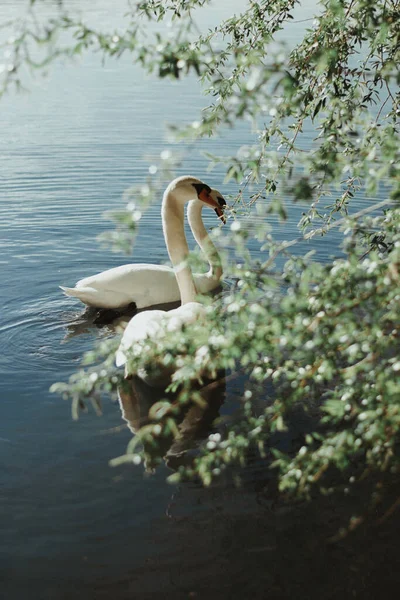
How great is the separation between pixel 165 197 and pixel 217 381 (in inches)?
100.0

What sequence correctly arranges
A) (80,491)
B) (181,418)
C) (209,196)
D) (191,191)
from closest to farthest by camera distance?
1. (80,491)
2. (181,418)
3. (191,191)
4. (209,196)

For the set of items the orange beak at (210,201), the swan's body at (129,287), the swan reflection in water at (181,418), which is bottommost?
the swan's body at (129,287)

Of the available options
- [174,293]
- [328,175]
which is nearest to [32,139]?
[174,293]

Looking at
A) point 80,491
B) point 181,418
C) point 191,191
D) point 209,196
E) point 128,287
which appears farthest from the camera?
point 209,196

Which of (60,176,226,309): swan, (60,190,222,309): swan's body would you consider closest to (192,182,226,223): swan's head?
(60,176,226,309): swan

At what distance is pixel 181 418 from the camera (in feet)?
22.8

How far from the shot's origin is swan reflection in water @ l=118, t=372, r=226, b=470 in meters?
6.33

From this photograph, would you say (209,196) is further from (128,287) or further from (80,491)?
(80,491)

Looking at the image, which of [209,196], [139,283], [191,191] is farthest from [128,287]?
[209,196]

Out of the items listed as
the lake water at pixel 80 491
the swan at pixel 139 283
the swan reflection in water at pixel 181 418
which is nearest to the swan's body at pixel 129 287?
the swan at pixel 139 283

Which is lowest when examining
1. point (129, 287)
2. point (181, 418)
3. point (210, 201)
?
point (129, 287)

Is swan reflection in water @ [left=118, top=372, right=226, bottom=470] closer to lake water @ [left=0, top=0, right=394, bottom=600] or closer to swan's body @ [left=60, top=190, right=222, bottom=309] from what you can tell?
lake water @ [left=0, top=0, right=394, bottom=600]

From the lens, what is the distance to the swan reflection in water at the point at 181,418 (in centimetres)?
633

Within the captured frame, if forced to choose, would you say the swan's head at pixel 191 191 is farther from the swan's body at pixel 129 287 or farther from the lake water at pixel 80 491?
the lake water at pixel 80 491
